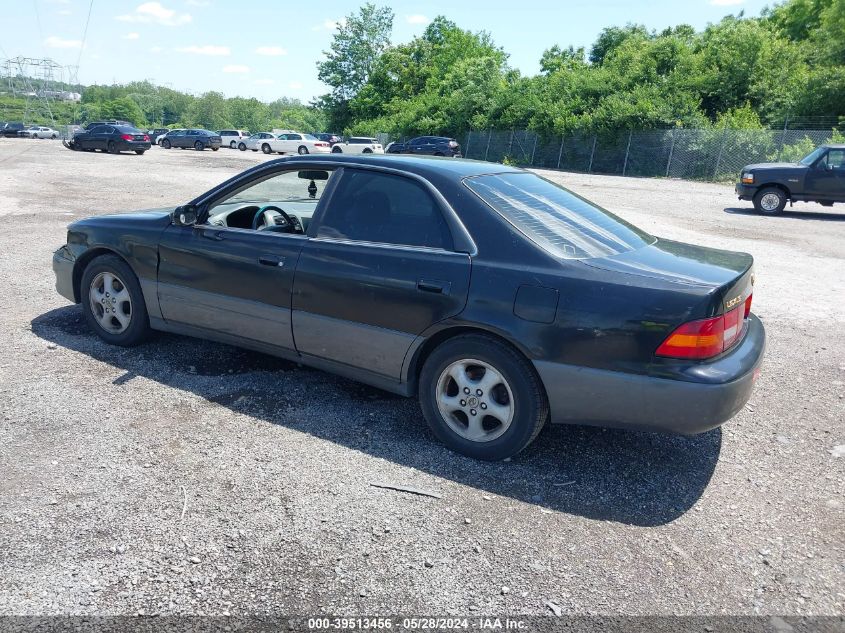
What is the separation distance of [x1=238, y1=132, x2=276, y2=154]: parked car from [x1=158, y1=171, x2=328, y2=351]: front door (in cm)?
4377

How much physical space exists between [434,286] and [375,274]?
16.0 inches

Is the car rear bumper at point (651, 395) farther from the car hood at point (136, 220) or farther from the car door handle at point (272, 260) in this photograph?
the car hood at point (136, 220)

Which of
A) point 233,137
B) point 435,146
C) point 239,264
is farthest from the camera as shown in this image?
point 233,137

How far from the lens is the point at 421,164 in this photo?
13.2 ft

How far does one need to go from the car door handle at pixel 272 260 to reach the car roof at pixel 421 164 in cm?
66

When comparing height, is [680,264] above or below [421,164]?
below

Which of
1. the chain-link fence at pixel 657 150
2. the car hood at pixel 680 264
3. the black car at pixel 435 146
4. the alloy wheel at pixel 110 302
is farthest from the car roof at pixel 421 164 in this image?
the black car at pixel 435 146

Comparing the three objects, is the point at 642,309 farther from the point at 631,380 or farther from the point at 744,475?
the point at 744,475

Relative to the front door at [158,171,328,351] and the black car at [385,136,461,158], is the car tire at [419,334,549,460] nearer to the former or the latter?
the front door at [158,171,328,351]

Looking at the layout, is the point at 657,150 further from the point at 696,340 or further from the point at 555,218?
the point at 696,340

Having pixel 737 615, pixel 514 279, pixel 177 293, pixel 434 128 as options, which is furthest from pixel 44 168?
pixel 434 128

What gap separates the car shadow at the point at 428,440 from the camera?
3358 mm

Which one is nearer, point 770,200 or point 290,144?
point 770,200

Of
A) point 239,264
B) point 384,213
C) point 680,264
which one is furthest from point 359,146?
point 680,264
